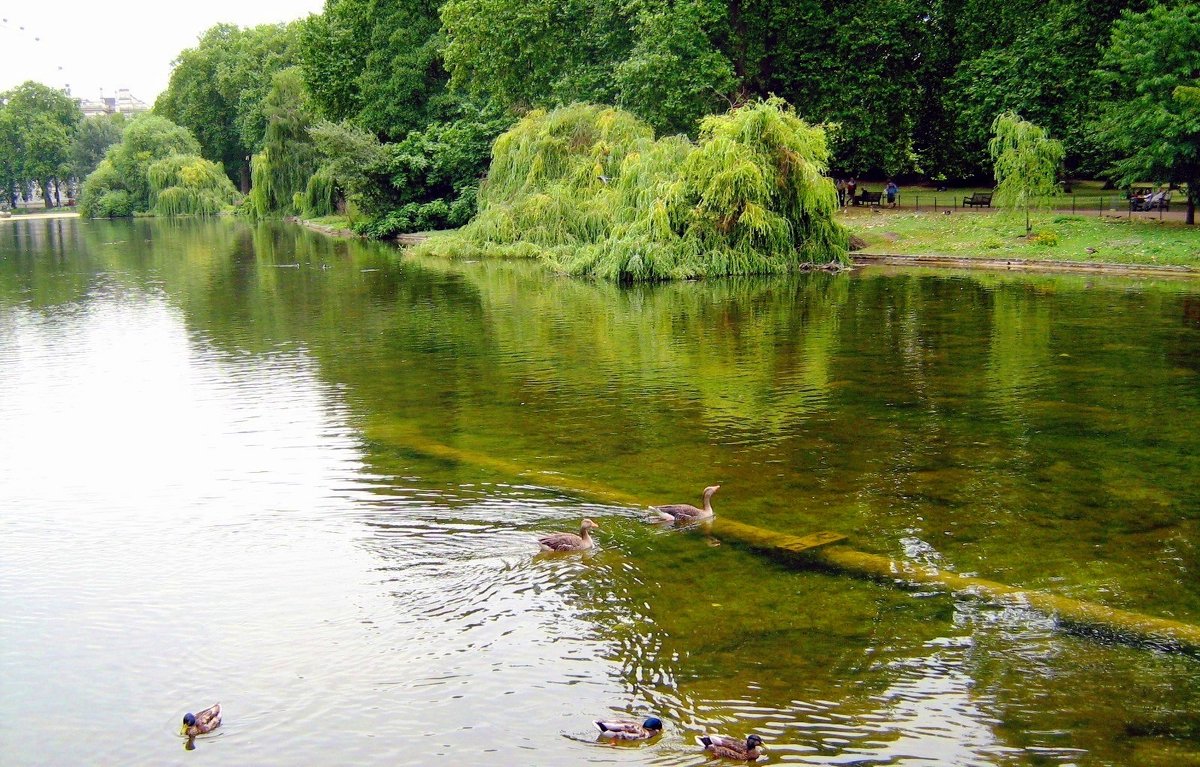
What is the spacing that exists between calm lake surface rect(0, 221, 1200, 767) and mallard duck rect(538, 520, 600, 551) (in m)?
0.19

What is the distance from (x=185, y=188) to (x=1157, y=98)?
255 feet

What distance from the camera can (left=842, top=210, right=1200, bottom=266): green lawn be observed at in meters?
34.2

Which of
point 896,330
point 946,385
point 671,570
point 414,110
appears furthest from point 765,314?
point 414,110

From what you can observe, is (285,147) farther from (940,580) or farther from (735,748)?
(735,748)

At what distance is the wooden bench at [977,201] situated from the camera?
4391cm

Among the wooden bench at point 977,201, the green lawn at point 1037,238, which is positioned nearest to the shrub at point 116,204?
the green lawn at point 1037,238

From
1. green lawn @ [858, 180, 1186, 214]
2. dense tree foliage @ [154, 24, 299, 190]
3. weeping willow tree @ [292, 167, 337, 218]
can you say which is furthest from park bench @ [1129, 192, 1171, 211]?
dense tree foliage @ [154, 24, 299, 190]

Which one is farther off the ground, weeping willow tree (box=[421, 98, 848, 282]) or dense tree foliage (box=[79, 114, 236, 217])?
dense tree foliage (box=[79, 114, 236, 217])

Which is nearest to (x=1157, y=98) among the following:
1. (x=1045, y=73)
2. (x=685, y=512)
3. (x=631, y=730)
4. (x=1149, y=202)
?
(x=1149, y=202)

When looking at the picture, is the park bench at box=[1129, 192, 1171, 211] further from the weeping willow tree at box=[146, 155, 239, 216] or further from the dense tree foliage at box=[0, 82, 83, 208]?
the dense tree foliage at box=[0, 82, 83, 208]

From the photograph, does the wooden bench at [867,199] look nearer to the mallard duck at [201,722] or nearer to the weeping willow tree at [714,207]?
the weeping willow tree at [714,207]

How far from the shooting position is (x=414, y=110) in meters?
62.0

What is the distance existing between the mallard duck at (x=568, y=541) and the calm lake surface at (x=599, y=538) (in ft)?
0.63

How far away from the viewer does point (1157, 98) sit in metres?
34.2
